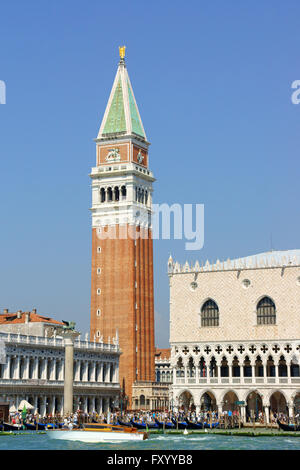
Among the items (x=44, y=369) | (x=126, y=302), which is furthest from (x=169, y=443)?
(x=126, y=302)

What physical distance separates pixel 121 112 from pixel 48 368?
30.1 m

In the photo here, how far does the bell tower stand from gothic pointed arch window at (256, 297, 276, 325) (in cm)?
1959

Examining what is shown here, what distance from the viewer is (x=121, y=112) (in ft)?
286

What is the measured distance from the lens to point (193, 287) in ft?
226

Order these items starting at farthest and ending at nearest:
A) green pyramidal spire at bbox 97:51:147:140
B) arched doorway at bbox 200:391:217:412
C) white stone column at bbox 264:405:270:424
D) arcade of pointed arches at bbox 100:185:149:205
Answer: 1. green pyramidal spire at bbox 97:51:147:140
2. arcade of pointed arches at bbox 100:185:149:205
3. arched doorway at bbox 200:391:217:412
4. white stone column at bbox 264:405:270:424

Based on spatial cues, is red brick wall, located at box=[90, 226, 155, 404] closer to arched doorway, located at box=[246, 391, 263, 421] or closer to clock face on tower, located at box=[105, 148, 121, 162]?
clock face on tower, located at box=[105, 148, 121, 162]

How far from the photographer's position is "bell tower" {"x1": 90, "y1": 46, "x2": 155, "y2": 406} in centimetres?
8306

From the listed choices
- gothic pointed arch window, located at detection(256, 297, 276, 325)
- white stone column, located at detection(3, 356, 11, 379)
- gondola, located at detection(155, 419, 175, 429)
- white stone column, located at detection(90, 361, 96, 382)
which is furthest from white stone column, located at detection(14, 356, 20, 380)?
gothic pointed arch window, located at detection(256, 297, 276, 325)

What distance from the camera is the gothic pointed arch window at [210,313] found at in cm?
6762

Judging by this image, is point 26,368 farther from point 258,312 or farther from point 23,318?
point 258,312
